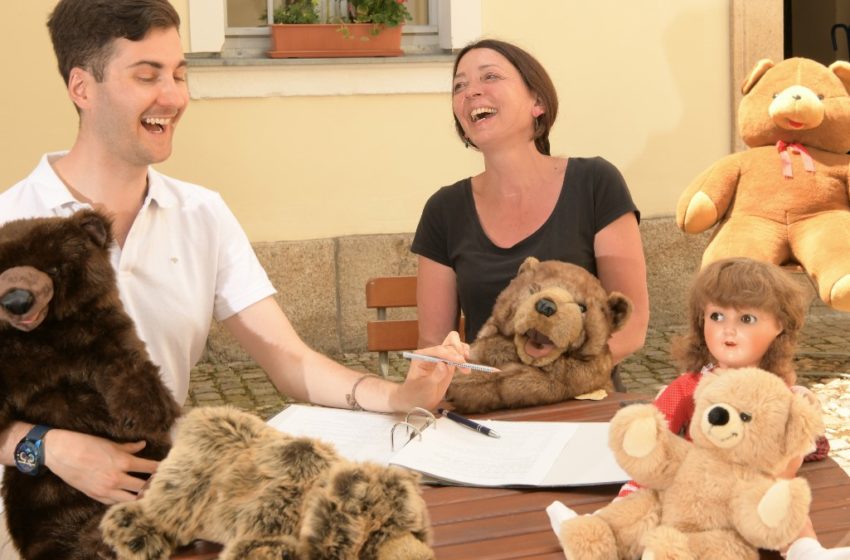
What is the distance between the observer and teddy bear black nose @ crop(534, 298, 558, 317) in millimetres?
2688

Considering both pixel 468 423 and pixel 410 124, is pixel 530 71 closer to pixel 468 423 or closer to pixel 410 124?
pixel 468 423

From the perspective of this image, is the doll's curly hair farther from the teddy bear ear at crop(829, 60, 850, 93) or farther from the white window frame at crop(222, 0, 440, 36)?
the white window frame at crop(222, 0, 440, 36)

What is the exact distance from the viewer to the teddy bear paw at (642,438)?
65.8 inches

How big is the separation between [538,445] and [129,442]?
30.0 inches

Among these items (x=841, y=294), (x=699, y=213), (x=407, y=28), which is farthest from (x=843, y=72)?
(x=407, y=28)

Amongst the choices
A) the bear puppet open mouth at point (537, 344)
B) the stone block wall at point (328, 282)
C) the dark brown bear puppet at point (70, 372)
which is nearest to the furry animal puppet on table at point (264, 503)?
the dark brown bear puppet at point (70, 372)

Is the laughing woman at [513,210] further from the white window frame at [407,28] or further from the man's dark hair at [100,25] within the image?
the white window frame at [407,28]

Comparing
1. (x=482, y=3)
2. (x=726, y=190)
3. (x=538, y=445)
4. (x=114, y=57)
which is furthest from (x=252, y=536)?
(x=482, y=3)

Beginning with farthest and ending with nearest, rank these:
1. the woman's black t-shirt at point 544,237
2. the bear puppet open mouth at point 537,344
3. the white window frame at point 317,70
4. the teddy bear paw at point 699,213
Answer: the white window frame at point 317,70, the teddy bear paw at point 699,213, the woman's black t-shirt at point 544,237, the bear puppet open mouth at point 537,344

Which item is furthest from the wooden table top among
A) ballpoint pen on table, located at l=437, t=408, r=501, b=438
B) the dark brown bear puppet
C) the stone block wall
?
the stone block wall

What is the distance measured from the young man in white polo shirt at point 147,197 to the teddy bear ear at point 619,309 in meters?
0.49

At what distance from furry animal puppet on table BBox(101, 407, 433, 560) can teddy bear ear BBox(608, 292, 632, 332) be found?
129cm

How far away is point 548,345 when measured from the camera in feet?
9.14

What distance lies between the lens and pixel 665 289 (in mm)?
7207
